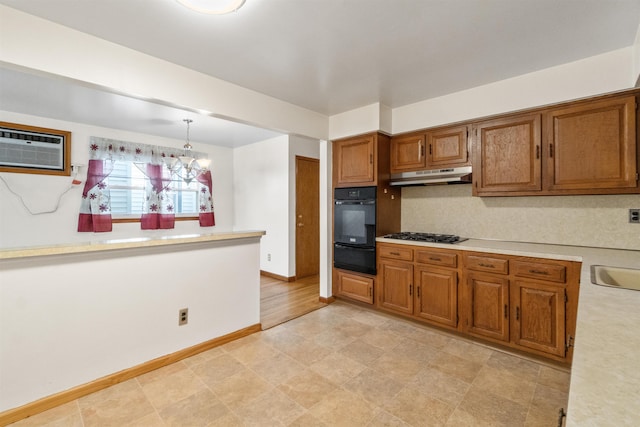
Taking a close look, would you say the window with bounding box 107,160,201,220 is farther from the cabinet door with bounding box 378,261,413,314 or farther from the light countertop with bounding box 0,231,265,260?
the cabinet door with bounding box 378,261,413,314

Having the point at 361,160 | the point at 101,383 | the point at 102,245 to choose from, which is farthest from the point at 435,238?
the point at 101,383

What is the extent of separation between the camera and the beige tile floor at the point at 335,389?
5.68 feet

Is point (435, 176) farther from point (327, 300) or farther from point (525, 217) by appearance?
point (327, 300)

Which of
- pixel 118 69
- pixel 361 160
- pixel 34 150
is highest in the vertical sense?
pixel 118 69

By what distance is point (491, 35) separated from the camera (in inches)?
77.8

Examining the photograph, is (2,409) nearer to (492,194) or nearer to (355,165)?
(355,165)

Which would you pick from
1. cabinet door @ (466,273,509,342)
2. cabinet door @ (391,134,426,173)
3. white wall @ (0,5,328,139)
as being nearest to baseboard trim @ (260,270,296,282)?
cabinet door @ (391,134,426,173)

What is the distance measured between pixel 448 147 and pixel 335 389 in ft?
8.10

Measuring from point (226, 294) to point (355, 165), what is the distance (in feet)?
6.52

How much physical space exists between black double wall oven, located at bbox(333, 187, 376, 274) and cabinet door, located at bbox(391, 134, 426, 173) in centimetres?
45

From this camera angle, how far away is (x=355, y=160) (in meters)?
3.48

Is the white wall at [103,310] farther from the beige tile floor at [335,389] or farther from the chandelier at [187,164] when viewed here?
the chandelier at [187,164]

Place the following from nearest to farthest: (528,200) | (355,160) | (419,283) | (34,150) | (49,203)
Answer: (528,200) < (419,283) < (355,160) < (34,150) < (49,203)

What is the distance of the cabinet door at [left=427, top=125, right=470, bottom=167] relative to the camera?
294 cm
